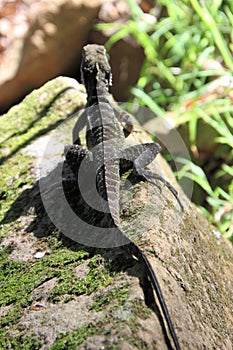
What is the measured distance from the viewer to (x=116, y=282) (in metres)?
2.38

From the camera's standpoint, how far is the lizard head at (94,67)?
374cm

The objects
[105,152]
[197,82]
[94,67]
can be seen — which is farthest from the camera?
[197,82]

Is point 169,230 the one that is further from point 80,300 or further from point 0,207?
point 0,207

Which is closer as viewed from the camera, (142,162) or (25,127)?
(142,162)

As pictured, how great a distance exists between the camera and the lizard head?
374cm

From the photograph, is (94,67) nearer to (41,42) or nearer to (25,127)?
(25,127)

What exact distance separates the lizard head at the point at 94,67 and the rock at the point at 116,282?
0.80 metres

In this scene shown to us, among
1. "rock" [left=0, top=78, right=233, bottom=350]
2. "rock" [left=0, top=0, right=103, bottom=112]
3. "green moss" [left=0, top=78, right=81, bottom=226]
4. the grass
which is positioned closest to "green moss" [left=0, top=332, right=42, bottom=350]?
"rock" [left=0, top=78, right=233, bottom=350]

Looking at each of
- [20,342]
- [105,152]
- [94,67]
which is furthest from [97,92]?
[20,342]

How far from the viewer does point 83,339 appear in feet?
6.88

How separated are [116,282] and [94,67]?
1.93 m

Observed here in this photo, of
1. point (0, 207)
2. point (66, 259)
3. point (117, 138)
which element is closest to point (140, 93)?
point (117, 138)

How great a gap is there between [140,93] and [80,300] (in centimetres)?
268

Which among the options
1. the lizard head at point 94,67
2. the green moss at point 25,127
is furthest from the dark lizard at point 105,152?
the green moss at point 25,127
